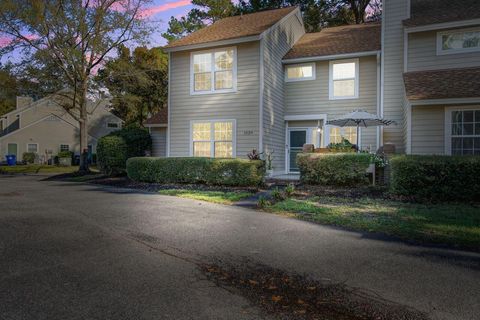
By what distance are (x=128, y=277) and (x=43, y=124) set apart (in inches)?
1572

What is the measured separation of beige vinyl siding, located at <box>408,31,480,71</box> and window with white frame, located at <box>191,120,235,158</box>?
7.47 metres

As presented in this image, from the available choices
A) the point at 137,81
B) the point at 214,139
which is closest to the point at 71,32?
the point at 137,81

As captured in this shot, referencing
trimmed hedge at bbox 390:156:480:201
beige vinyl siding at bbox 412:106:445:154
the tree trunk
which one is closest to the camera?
trimmed hedge at bbox 390:156:480:201

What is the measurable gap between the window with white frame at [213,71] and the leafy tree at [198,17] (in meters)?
18.6

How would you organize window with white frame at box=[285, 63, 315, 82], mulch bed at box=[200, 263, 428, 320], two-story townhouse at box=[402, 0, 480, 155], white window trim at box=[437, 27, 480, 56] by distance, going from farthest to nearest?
window with white frame at box=[285, 63, 315, 82] < white window trim at box=[437, 27, 480, 56] < two-story townhouse at box=[402, 0, 480, 155] < mulch bed at box=[200, 263, 428, 320]

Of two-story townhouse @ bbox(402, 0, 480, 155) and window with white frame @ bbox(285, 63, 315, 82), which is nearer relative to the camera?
two-story townhouse @ bbox(402, 0, 480, 155)

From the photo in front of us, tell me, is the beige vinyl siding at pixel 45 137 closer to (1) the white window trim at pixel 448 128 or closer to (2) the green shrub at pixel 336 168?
(2) the green shrub at pixel 336 168

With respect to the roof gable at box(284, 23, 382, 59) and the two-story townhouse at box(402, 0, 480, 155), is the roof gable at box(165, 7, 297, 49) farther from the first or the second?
the two-story townhouse at box(402, 0, 480, 155)

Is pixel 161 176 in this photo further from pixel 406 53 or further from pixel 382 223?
pixel 406 53

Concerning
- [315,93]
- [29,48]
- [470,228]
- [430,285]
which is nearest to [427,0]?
[315,93]

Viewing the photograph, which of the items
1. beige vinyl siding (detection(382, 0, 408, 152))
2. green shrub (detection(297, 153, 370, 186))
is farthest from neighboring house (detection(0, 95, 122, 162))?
green shrub (detection(297, 153, 370, 186))

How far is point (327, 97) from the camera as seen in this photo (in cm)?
1598

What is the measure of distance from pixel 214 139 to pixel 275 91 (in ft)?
11.3

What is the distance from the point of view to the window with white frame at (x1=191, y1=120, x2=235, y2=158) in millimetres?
15573
